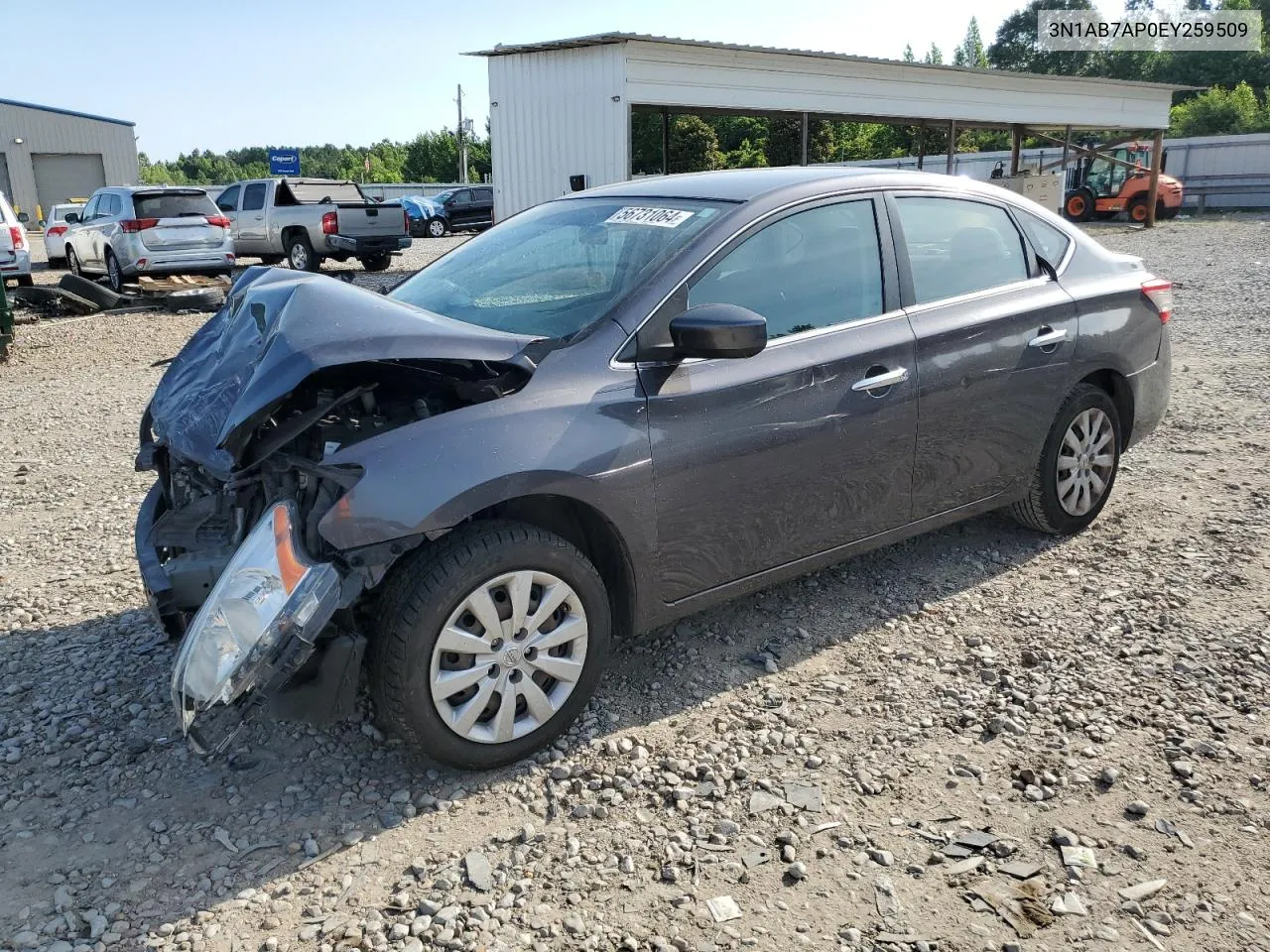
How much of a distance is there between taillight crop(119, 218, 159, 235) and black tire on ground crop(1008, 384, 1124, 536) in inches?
585

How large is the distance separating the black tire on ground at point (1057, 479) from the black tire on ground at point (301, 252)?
57.6ft

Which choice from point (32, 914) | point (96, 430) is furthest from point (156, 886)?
point (96, 430)

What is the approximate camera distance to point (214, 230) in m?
16.0

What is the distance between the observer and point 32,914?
2.60 metres

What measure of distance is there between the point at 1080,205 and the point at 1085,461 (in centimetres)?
3108

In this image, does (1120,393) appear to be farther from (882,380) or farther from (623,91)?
(623,91)

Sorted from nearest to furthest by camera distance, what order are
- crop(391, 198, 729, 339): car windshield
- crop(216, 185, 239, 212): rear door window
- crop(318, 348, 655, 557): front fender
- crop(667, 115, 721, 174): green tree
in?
crop(318, 348, 655, 557): front fender, crop(391, 198, 729, 339): car windshield, crop(216, 185, 239, 212): rear door window, crop(667, 115, 721, 174): green tree

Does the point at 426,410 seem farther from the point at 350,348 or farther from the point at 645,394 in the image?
the point at 645,394

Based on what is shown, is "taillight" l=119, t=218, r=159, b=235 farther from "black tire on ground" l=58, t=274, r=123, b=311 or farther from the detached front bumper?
the detached front bumper

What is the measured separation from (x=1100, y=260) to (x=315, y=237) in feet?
56.9

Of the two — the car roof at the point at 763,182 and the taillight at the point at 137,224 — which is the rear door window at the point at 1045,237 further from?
the taillight at the point at 137,224

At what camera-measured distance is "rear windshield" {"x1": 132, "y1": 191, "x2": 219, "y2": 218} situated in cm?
1583

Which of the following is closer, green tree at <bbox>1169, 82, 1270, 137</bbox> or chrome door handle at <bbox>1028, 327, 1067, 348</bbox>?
chrome door handle at <bbox>1028, 327, 1067, 348</bbox>

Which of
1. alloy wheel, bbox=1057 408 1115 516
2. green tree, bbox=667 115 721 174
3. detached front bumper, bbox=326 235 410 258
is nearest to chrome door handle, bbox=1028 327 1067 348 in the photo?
alloy wheel, bbox=1057 408 1115 516
